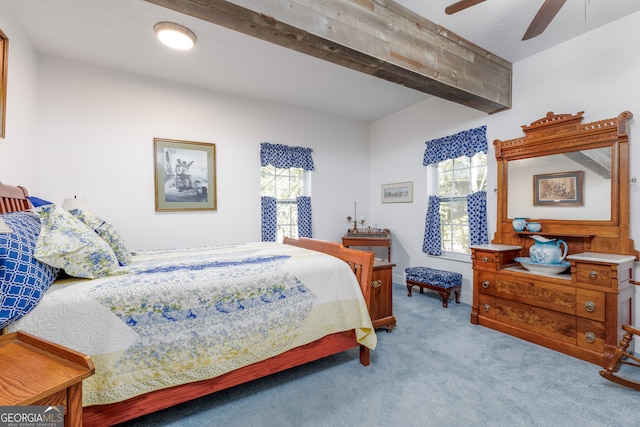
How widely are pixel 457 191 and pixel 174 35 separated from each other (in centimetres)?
366

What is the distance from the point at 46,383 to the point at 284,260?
1372mm

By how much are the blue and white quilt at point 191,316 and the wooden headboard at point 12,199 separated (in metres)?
0.88

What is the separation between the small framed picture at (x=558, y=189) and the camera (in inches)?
103

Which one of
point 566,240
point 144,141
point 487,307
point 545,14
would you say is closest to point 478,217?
point 566,240

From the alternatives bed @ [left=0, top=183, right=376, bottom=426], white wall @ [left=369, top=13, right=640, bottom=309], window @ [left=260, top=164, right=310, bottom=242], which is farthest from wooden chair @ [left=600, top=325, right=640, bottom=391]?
window @ [left=260, top=164, right=310, bottom=242]

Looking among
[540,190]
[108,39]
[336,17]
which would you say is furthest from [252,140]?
[540,190]

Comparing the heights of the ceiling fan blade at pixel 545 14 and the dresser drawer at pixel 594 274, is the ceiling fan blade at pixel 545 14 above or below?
above

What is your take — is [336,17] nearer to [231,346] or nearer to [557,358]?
[231,346]

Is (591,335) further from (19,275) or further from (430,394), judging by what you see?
(19,275)

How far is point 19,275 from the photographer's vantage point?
1157 mm

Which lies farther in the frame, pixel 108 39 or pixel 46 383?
pixel 108 39

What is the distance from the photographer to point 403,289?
4.20m

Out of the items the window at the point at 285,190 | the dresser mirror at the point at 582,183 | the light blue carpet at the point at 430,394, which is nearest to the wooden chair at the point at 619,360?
the light blue carpet at the point at 430,394

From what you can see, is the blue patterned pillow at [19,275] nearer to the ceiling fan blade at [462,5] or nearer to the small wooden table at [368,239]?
the ceiling fan blade at [462,5]
